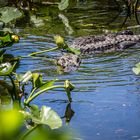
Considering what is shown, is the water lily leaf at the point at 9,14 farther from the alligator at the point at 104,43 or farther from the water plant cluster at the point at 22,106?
the alligator at the point at 104,43

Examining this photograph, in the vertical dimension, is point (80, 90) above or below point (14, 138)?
below

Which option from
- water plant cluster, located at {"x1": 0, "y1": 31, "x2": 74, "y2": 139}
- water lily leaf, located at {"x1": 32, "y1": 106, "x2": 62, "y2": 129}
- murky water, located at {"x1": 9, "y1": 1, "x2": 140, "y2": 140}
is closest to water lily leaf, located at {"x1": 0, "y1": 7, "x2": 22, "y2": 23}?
water plant cluster, located at {"x1": 0, "y1": 31, "x2": 74, "y2": 139}

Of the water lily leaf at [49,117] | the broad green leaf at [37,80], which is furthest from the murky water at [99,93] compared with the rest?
the water lily leaf at [49,117]

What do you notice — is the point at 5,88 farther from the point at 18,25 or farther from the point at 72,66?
the point at 18,25

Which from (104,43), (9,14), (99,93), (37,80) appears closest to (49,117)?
(37,80)

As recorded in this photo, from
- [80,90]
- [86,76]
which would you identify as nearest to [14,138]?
[80,90]

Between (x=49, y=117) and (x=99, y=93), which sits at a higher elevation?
(x=49, y=117)

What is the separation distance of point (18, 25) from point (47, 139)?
7.23 m

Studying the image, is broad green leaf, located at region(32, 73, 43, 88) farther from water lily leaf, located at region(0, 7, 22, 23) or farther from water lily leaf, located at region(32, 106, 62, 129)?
water lily leaf, located at region(0, 7, 22, 23)

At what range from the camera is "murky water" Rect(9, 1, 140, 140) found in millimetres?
2834

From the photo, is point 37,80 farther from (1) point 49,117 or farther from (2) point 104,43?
(2) point 104,43

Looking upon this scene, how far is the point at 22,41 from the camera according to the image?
5.95m

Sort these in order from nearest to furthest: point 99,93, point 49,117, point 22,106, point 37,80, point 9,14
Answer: point 49,117
point 37,80
point 22,106
point 99,93
point 9,14

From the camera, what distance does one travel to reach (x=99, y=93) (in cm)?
356
